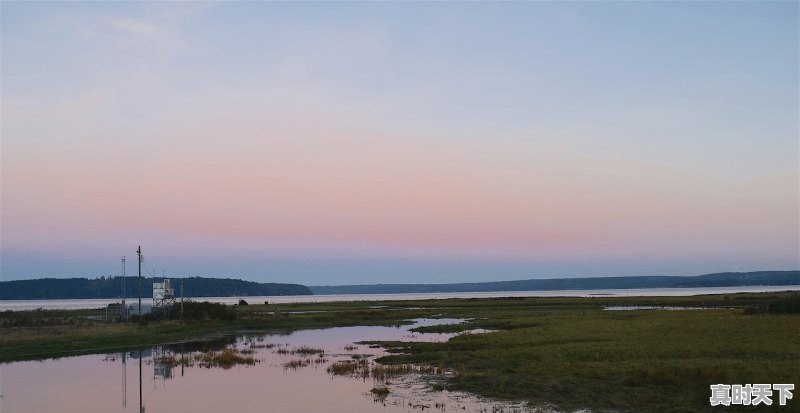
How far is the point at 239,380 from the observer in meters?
29.2

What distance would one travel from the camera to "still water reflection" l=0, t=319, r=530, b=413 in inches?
896

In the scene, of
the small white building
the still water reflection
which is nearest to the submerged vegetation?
the still water reflection

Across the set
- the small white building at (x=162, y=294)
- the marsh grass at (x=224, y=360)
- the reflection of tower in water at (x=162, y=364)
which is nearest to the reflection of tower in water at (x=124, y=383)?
the reflection of tower in water at (x=162, y=364)

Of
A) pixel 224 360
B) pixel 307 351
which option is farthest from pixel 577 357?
pixel 224 360

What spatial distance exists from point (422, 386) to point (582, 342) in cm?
1461

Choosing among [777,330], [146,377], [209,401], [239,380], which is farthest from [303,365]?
[777,330]

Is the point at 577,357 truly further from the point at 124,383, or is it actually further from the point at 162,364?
the point at 162,364

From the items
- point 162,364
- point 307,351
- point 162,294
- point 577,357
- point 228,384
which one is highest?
point 162,294

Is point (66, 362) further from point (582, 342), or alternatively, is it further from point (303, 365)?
point (582, 342)

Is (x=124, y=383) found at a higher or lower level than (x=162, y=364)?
higher

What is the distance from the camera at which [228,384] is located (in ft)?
92.0

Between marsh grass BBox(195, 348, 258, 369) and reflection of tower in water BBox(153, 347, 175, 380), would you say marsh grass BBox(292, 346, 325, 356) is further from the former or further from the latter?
reflection of tower in water BBox(153, 347, 175, 380)

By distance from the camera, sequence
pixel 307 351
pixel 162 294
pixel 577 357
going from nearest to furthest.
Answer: pixel 577 357 → pixel 307 351 → pixel 162 294

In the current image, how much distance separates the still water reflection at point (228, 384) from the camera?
22.8 metres
